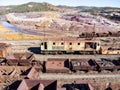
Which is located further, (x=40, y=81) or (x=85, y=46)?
(x=85, y=46)

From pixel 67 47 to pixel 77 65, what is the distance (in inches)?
330

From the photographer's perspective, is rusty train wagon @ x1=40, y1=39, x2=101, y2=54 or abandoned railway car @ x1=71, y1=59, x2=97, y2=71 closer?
abandoned railway car @ x1=71, y1=59, x2=97, y2=71

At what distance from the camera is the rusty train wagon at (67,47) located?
40.6m

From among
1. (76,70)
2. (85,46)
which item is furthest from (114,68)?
(85,46)

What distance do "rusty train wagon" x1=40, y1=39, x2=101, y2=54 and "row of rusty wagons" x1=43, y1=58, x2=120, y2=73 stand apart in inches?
236

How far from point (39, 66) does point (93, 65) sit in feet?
28.1

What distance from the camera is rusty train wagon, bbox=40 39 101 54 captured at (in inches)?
1599

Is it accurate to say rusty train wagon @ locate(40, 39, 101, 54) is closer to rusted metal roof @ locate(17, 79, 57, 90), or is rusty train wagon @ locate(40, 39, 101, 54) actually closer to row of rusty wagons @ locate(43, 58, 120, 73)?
row of rusty wagons @ locate(43, 58, 120, 73)

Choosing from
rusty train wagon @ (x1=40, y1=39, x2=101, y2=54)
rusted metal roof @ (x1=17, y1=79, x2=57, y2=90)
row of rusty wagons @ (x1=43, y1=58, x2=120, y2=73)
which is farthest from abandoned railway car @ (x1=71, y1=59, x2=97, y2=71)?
rusted metal roof @ (x1=17, y1=79, x2=57, y2=90)

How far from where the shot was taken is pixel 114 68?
32.7 metres

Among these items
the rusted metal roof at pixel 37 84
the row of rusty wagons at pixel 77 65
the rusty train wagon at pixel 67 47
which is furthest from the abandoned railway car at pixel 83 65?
the rusted metal roof at pixel 37 84

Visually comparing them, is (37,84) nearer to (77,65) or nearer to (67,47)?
(77,65)

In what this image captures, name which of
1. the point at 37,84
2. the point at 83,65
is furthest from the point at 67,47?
the point at 37,84

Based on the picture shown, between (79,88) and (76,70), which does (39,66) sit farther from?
(79,88)
